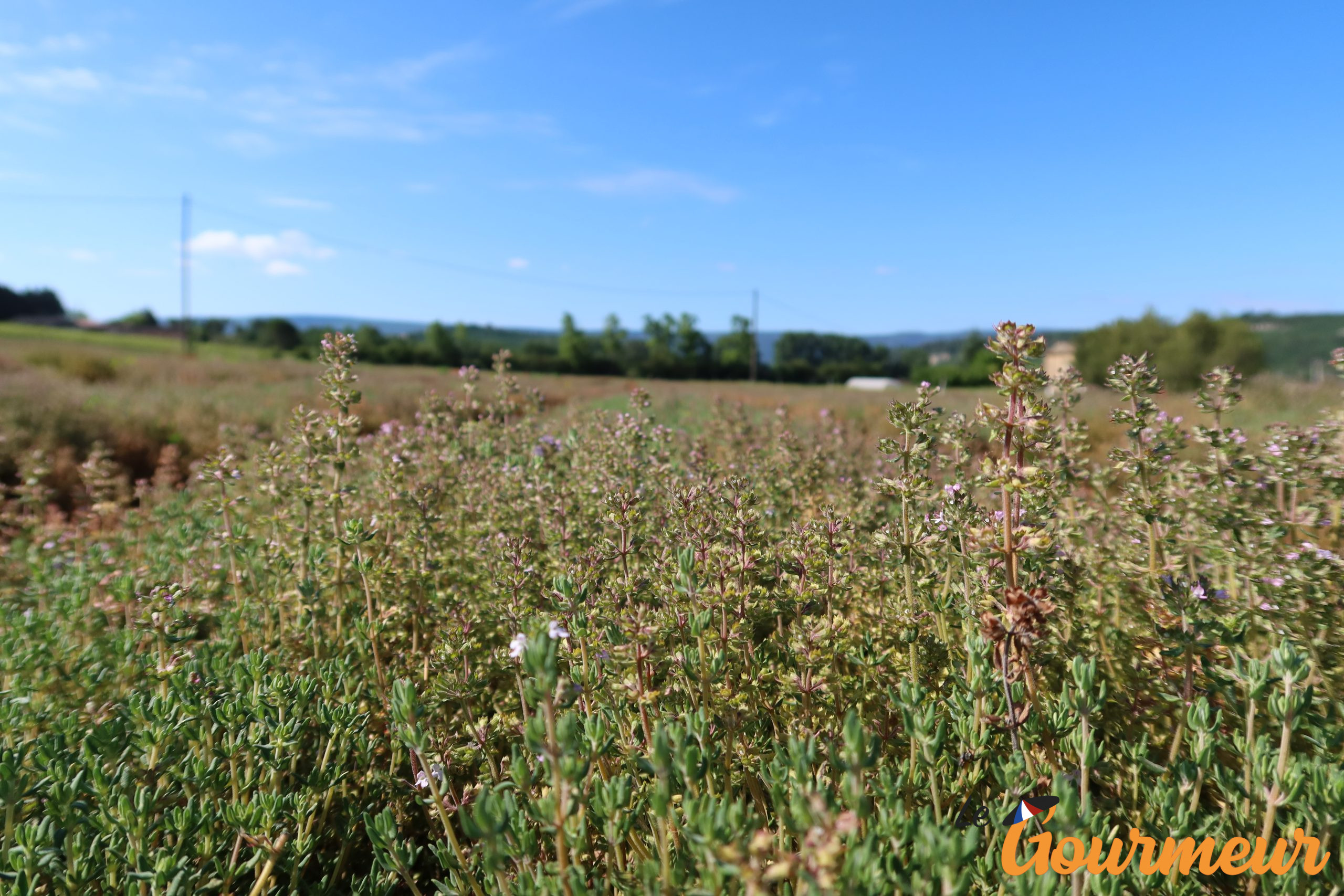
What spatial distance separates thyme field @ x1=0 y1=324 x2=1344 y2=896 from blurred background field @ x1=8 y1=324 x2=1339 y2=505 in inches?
30.1

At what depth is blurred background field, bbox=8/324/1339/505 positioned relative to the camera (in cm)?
989

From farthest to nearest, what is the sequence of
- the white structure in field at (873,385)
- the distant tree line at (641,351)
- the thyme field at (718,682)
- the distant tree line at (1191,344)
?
1. the distant tree line at (641,351)
2. the distant tree line at (1191,344)
3. the white structure in field at (873,385)
4. the thyme field at (718,682)

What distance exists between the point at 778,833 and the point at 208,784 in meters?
1.68

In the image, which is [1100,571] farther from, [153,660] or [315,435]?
[153,660]

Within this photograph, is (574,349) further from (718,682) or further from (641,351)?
(718,682)

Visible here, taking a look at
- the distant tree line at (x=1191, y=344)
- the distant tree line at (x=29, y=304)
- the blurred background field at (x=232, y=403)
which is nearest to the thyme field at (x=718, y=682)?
the blurred background field at (x=232, y=403)

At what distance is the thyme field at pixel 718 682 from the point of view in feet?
5.07

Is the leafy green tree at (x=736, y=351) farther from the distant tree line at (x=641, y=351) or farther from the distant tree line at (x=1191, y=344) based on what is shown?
the distant tree line at (x=1191, y=344)

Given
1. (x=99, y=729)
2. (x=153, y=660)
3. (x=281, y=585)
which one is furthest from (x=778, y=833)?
(x=281, y=585)

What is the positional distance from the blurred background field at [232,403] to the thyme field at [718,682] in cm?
76

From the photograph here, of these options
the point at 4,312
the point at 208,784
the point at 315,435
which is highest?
the point at 4,312

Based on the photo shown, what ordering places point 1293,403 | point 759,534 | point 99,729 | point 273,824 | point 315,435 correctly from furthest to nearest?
1. point 1293,403
2. point 315,435
3. point 759,534
4. point 99,729
5. point 273,824

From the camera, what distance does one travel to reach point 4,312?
72.8 meters

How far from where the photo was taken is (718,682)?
2.30 metres
